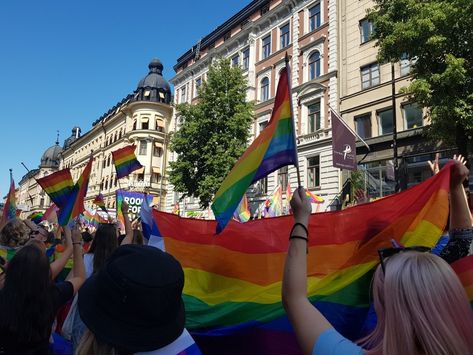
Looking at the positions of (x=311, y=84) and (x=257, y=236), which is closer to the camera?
(x=257, y=236)

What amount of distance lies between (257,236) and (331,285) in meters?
0.99

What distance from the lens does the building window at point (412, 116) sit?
18.2 metres

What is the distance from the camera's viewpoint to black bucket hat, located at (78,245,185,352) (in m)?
1.46

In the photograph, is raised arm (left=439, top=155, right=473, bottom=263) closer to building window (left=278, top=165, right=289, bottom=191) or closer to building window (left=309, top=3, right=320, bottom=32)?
building window (left=278, top=165, right=289, bottom=191)

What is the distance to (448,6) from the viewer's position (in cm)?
1138

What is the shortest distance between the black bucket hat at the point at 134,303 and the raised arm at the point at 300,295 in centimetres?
44

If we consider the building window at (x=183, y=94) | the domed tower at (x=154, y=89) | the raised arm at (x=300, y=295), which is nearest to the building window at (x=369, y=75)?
the building window at (x=183, y=94)

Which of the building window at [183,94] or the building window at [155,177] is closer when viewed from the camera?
the building window at [183,94]

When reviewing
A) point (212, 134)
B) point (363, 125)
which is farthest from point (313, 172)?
point (212, 134)

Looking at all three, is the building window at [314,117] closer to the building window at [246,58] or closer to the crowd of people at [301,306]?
the building window at [246,58]

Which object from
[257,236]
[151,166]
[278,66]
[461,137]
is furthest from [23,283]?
[151,166]

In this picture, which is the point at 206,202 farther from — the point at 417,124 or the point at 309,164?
the point at 417,124

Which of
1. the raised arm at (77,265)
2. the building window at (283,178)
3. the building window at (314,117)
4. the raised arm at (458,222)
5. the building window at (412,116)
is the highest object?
the building window at (314,117)

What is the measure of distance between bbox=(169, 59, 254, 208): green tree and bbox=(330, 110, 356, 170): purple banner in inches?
341
